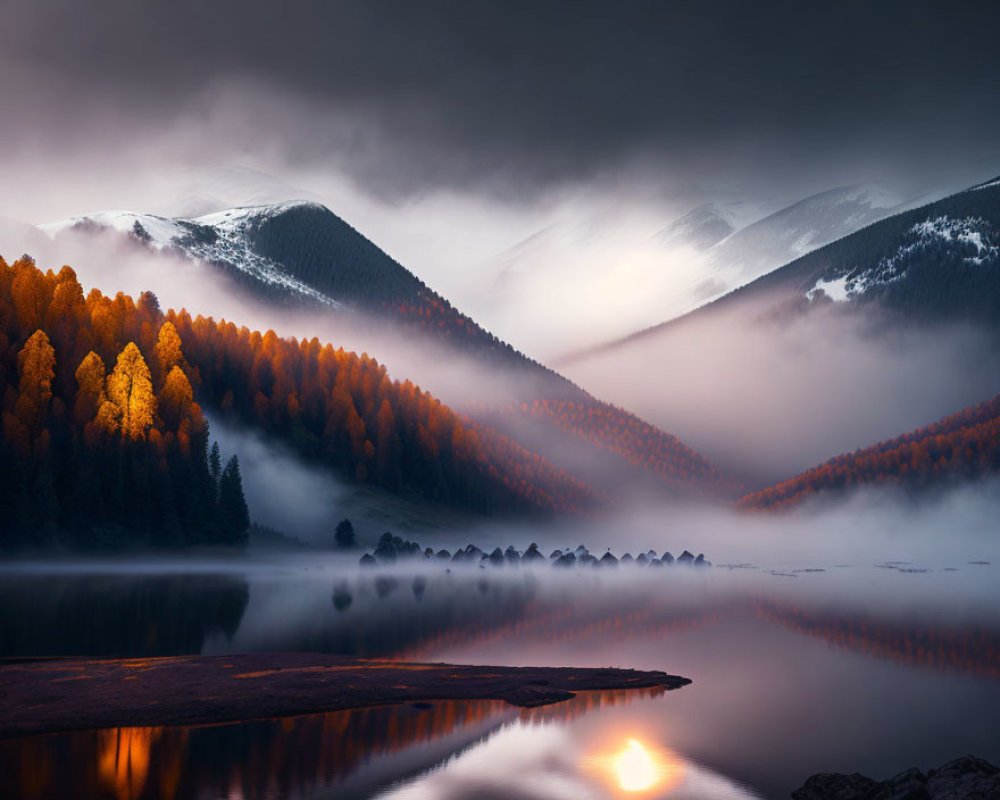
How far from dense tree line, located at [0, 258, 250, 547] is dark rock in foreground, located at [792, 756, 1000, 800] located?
11334cm

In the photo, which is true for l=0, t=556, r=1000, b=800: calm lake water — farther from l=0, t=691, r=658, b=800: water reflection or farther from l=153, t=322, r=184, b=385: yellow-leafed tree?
l=153, t=322, r=184, b=385: yellow-leafed tree

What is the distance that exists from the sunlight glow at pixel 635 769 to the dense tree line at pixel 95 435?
4094 inches

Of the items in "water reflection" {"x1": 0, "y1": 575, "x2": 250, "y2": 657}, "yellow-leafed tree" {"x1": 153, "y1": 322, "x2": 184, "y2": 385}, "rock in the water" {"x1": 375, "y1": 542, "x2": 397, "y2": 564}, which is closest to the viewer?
"water reflection" {"x1": 0, "y1": 575, "x2": 250, "y2": 657}

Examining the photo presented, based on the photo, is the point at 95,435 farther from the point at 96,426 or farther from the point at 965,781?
Answer: the point at 965,781

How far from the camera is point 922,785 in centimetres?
3341

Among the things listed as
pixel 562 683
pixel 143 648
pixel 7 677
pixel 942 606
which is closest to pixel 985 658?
pixel 562 683

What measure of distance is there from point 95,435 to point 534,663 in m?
95.9

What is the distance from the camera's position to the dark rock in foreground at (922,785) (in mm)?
32094

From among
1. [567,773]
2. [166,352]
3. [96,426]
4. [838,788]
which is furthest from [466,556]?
[838,788]

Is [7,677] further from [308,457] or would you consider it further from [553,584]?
[308,457]

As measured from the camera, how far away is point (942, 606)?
374 feet

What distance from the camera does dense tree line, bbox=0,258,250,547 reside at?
427 feet

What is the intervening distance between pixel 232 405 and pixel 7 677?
143 metres

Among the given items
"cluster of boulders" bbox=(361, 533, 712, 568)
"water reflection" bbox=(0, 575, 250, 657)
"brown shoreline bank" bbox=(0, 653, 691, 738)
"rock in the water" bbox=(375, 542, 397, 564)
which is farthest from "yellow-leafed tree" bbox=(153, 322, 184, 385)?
"brown shoreline bank" bbox=(0, 653, 691, 738)
